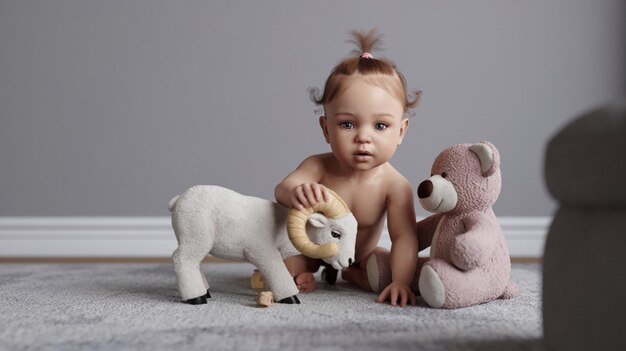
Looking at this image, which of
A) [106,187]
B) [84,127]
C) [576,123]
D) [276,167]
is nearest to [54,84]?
[84,127]

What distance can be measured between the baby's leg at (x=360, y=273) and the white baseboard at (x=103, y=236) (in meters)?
0.57

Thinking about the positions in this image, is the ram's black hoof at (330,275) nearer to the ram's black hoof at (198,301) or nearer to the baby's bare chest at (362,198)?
the baby's bare chest at (362,198)

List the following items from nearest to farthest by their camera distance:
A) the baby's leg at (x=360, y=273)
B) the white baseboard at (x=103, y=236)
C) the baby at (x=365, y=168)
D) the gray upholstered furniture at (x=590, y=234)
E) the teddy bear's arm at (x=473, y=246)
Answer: the gray upholstered furniture at (x=590, y=234), the teddy bear's arm at (x=473, y=246), the baby at (x=365, y=168), the baby's leg at (x=360, y=273), the white baseboard at (x=103, y=236)

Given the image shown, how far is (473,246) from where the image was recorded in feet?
3.59

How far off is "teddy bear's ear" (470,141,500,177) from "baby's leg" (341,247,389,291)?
28 cm

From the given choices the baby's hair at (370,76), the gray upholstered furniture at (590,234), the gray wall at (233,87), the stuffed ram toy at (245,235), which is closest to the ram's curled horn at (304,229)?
the stuffed ram toy at (245,235)

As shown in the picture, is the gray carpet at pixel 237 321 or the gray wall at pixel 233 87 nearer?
the gray carpet at pixel 237 321

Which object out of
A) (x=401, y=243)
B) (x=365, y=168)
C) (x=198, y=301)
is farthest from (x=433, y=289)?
(x=198, y=301)

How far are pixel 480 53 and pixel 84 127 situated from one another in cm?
123

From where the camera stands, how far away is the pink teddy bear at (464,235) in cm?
110

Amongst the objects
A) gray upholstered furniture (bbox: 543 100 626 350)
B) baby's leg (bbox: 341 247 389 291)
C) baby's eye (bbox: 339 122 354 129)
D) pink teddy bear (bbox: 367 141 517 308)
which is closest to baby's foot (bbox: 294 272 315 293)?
baby's leg (bbox: 341 247 389 291)

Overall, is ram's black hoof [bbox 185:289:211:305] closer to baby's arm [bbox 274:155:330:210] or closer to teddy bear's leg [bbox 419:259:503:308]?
baby's arm [bbox 274:155:330:210]

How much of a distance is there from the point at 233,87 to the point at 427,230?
90 centimetres

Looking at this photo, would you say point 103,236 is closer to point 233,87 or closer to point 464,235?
point 233,87
